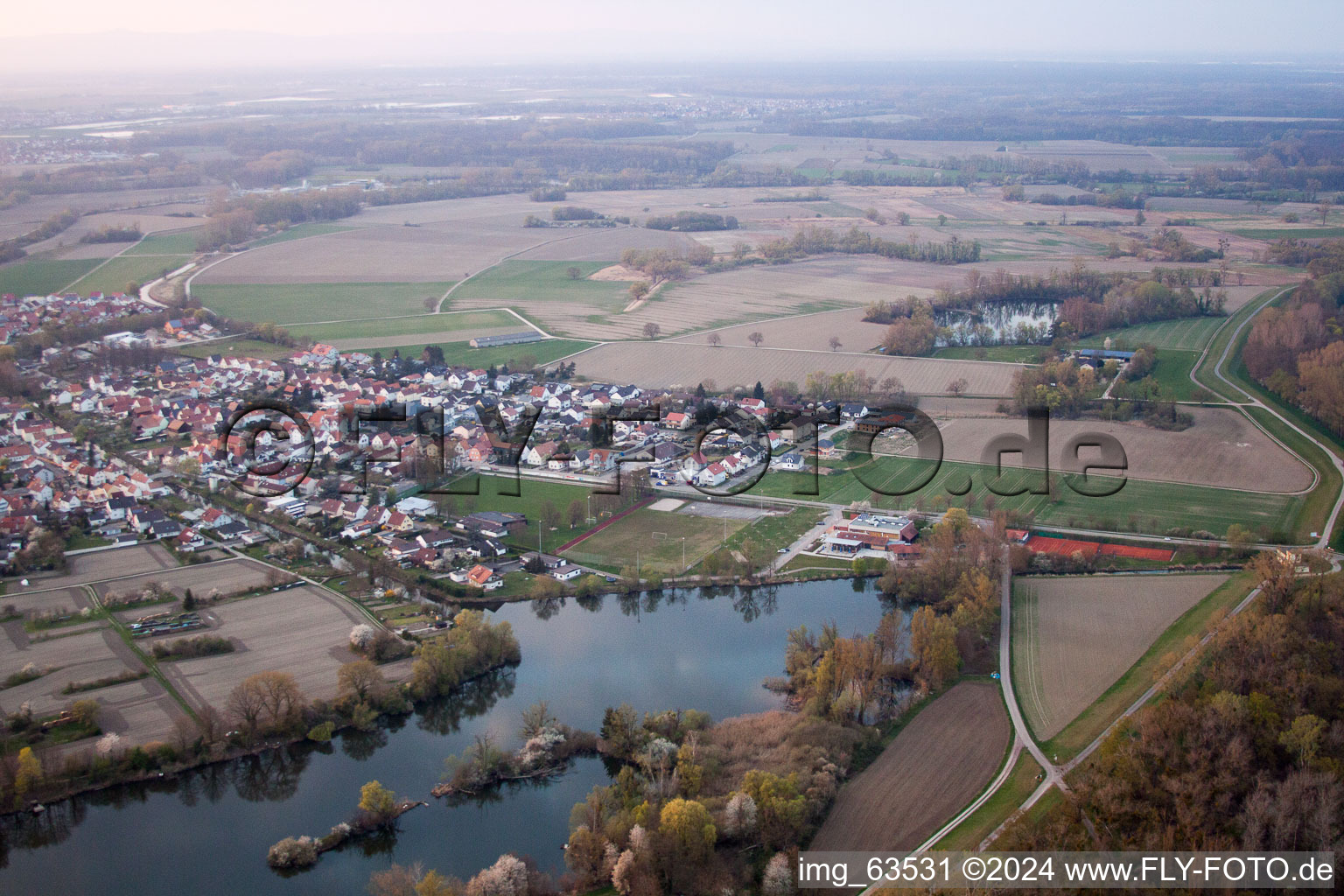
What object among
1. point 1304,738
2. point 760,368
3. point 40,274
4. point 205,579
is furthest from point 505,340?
point 1304,738

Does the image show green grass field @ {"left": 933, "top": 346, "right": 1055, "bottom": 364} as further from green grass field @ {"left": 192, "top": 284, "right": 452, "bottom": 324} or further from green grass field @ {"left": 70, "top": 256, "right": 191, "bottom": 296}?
green grass field @ {"left": 70, "top": 256, "right": 191, "bottom": 296}

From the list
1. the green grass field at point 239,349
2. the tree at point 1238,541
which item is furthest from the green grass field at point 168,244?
the tree at point 1238,541

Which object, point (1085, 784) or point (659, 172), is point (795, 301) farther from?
point (659, 172)

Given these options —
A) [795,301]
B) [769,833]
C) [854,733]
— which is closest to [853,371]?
[795,301]

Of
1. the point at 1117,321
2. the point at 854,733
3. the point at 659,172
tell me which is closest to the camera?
the point at 854,733

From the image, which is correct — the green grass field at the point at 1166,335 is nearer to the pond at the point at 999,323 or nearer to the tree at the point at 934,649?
the pond at the point at 999,323

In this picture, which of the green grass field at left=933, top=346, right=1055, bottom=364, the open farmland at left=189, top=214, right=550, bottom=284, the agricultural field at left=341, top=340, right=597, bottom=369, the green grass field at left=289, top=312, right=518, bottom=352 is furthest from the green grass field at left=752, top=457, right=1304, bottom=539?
the open farmland at left=189, top=214, right=550, bottom=284
